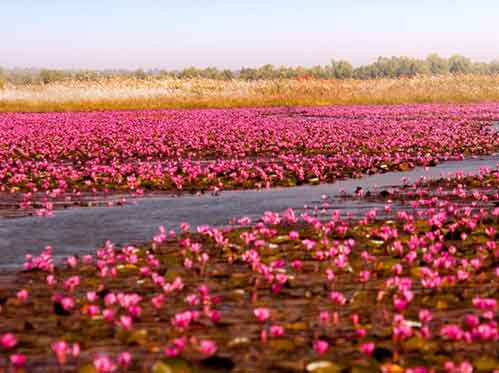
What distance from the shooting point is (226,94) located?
254ft

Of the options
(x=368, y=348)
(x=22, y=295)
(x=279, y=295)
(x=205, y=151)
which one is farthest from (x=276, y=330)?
(x=205, y=151)

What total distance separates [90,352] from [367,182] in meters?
14.7

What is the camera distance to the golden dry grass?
6625 cm

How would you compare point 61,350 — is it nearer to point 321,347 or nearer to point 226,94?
point 321,347

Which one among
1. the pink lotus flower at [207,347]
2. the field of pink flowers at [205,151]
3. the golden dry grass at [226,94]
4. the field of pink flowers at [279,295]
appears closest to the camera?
the pink lotus flower at [207,347]

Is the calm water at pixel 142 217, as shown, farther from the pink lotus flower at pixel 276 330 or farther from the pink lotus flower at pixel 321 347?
the pink lotus flower at pixel 321 347

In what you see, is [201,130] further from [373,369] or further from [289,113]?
[373,369]

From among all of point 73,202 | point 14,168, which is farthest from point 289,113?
point 73,202

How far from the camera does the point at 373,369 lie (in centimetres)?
645

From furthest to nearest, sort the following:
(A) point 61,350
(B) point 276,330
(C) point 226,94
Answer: (C) point 226,94 → (B) point 276,330 → (A) point 61,350

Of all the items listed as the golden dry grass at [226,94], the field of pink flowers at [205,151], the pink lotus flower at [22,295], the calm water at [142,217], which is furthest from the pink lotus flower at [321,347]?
the golden dry grass at [226,94]

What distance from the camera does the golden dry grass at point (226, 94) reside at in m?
66.2

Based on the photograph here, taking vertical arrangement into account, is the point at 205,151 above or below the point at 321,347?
below

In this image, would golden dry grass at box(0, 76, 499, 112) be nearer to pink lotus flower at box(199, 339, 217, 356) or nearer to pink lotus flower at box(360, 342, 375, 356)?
pink lotus flower at box(199, 339, 217, 356)
